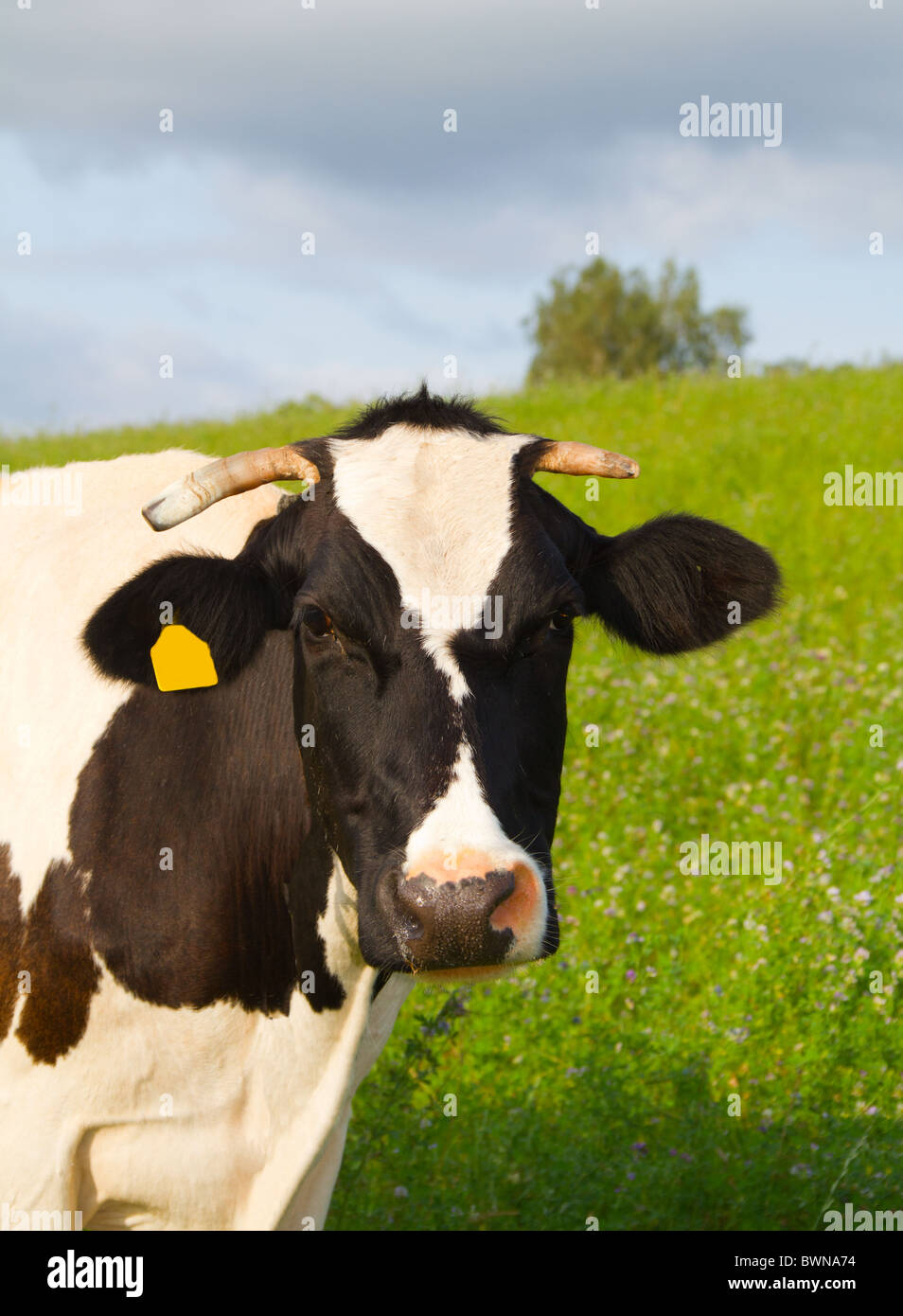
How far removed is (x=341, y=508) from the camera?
3.78m

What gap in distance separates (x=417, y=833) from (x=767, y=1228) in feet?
9.69

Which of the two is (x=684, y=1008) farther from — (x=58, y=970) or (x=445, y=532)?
(x=445, y=532)

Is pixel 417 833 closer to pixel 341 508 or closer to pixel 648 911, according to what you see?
pixel 341 508

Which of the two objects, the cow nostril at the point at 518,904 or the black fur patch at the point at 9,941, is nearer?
the cow nostril at the point at 518,904

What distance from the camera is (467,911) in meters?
2.99

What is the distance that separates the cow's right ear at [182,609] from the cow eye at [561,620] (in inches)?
32.2

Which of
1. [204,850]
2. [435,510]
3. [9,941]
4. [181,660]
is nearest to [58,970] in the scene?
[9,941]

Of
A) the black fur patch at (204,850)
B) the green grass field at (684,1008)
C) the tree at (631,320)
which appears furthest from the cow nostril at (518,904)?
the tree at (631,320)

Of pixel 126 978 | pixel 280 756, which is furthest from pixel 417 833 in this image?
pixel 126 978

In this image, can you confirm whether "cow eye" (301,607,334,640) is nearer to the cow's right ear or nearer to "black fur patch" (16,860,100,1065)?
the cow's right ear

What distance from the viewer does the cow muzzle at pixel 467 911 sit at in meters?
3.00

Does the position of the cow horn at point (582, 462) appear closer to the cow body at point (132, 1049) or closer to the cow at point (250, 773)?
the cow at point (250, 773)

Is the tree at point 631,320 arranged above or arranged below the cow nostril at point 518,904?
above
